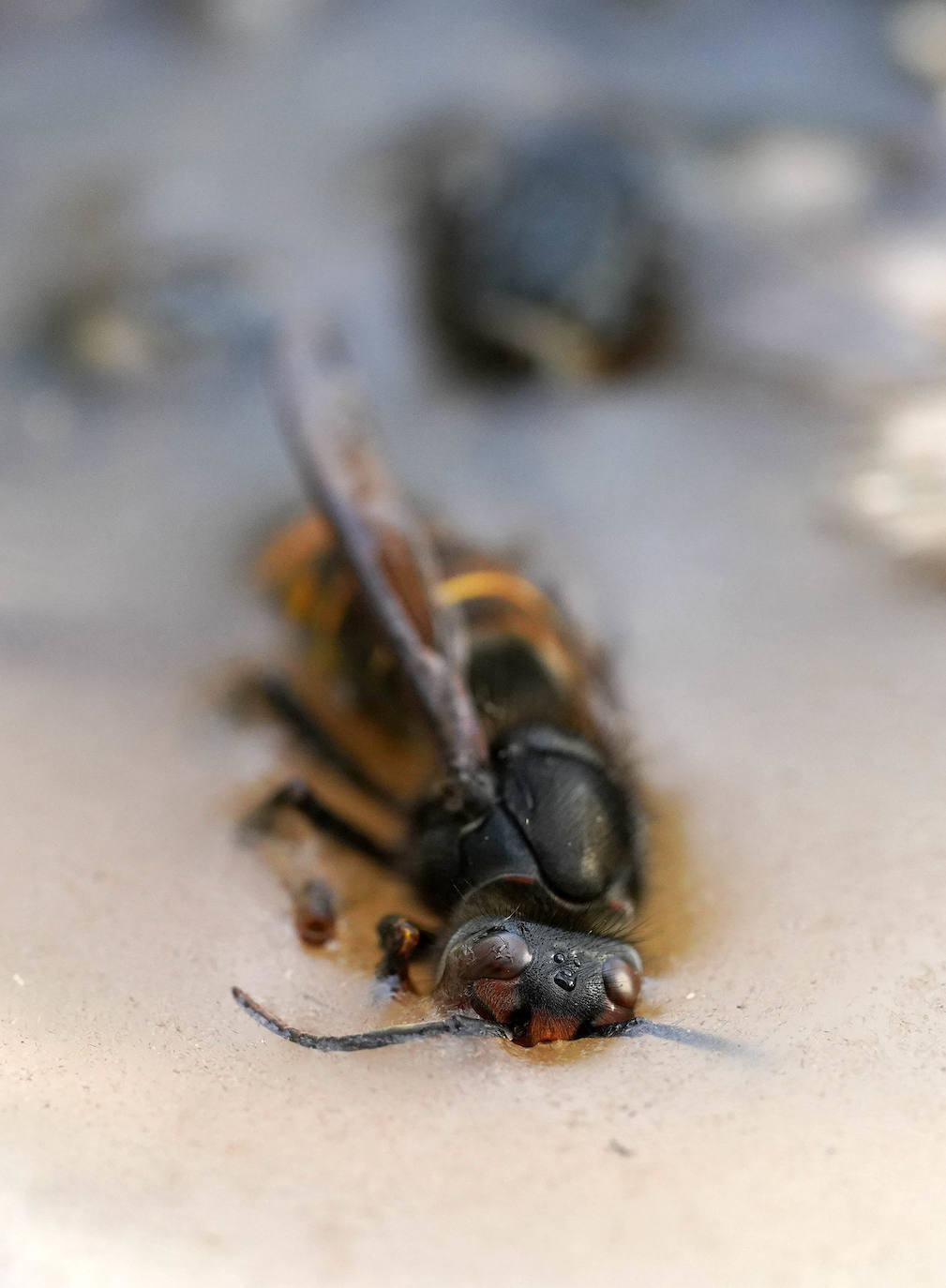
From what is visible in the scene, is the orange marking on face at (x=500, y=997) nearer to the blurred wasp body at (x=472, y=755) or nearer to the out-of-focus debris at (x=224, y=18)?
the blurred wasp body at (x=472, y=755)

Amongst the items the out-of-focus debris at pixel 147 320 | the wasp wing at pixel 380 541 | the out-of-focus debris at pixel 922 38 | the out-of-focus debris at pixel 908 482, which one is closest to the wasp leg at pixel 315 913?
the wasp wing at pixel 380 541

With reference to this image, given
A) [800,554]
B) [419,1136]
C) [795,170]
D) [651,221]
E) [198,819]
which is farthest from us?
[795,170]

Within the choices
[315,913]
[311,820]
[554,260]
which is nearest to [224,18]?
[554,260]

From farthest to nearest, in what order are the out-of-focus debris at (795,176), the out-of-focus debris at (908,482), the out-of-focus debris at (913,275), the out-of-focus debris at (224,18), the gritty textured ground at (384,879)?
the out-of-focus debris at (224,18) → the out-of-focus debris at (795,176) → the out-of-focus debris at (913,275) → the out-of-focus debris at (908,482) → the gritty textured ground at (384,879)

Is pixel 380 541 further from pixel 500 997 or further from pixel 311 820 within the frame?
pixel 500 997

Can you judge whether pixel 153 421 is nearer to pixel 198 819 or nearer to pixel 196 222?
pixel 196 222

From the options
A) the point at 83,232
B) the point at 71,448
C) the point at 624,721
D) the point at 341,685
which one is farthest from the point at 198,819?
the point at 83,232

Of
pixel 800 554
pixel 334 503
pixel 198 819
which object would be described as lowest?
pixel 800 554
